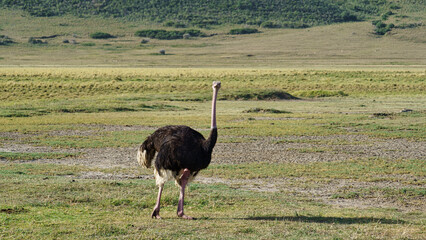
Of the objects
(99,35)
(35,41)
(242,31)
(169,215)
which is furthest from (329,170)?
(242,31)

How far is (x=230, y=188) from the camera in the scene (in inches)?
489

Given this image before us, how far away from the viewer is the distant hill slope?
14538 cm

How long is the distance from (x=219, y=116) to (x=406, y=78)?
30.9 meters

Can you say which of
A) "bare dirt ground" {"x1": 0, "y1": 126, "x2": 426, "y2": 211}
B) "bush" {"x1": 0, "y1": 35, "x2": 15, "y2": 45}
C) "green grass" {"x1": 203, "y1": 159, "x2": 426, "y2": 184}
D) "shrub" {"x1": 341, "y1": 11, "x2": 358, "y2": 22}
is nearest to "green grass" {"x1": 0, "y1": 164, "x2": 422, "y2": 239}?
"bare dirt ground" {"x1": 0, "y1": 126, "x2": 426, "y2": 211}

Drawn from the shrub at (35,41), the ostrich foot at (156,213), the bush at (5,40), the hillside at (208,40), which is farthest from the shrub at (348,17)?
the ostrich foot at (156,213)

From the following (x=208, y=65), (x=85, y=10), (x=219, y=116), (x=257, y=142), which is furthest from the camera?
(x=85, y=10)

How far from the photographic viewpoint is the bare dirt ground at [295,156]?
1220 cm

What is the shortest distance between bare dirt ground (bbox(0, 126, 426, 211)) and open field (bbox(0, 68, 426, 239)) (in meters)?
0.03

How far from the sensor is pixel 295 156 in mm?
17250

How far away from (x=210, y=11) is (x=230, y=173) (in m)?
139

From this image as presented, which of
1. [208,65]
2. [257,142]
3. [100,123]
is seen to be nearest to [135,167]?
[257,142]

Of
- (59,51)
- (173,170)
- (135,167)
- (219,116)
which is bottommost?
(59,51)

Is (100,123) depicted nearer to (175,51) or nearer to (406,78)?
(406,78)

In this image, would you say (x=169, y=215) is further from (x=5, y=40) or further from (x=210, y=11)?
(x=210, y=11)
